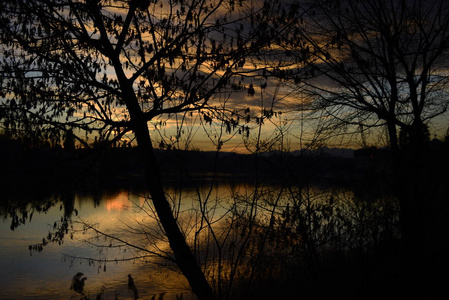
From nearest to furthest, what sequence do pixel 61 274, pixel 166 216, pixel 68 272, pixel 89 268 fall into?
pixel 166 216, pixel 61 274, pixel 68 272, pixel 89 268

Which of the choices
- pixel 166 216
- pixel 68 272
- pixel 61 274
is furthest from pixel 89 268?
pixel 166 216

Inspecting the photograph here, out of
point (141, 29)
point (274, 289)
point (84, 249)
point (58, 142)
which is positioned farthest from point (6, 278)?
point (141, 29)

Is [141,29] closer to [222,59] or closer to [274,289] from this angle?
[222,59]

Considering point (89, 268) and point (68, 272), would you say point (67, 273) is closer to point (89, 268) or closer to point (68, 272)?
point (68, 272)

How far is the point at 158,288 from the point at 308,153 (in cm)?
867

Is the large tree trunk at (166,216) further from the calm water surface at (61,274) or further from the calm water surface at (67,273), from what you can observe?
the calm water surface at (61,274)

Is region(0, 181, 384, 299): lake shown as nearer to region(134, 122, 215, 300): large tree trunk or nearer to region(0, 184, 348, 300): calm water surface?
region(0, 184, 348, 300): calm water surface

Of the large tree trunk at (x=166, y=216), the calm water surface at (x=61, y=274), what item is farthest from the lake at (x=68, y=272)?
the large tree trunk at (x=166, y=216)

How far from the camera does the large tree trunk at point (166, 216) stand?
589cm

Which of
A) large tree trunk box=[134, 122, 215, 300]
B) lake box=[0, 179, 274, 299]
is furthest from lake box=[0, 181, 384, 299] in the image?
large tree trunk box=[134, 122, 215, 300]

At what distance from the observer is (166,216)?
5906mm

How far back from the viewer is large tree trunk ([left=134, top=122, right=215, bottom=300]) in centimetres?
589

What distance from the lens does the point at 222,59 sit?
5.84 metres

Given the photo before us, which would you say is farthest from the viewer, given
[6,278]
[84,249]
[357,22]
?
[84,249]
